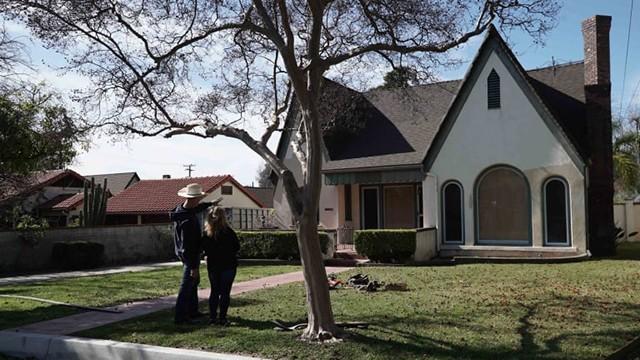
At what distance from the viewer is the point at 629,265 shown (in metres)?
16.3

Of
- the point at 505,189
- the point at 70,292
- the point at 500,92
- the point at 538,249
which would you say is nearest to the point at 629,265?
the point at 538,249

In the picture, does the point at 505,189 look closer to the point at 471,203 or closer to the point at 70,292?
the point at 471,203

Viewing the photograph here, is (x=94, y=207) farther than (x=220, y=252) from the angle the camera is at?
Yes

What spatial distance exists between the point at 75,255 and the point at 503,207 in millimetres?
14463

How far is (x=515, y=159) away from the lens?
19.2 meters

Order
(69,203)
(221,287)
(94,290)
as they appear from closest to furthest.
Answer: (221,287) → (94,290) → (69,203)

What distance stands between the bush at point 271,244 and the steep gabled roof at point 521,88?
5.01 meters

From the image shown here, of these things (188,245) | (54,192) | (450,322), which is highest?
(54,192)

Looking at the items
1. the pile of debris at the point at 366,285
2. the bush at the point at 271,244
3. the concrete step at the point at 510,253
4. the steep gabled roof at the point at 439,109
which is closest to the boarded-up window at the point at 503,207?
the concrete step at the point at 510,253

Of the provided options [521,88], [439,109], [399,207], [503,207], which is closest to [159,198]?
[399,207]

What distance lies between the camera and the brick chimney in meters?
19.2

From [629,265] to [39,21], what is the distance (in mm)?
14865

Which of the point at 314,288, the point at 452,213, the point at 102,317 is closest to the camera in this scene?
the point at 314,288

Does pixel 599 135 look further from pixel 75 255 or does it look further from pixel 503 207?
pixel 75 255
